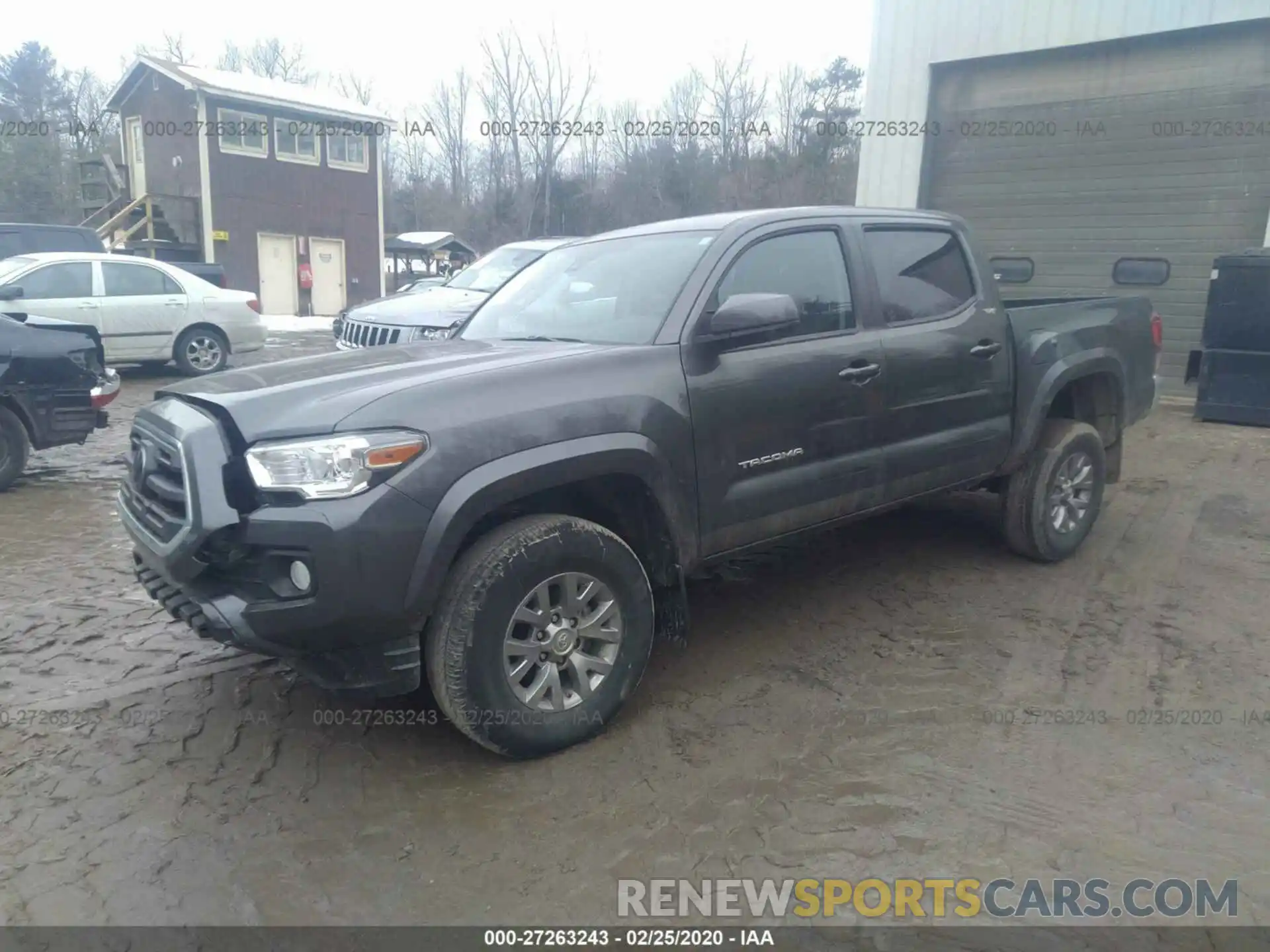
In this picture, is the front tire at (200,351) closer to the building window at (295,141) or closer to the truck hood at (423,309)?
→ the truck hood at (423,309)

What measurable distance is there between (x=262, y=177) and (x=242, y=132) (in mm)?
1254

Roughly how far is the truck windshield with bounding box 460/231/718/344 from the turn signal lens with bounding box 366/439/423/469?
3.52ft

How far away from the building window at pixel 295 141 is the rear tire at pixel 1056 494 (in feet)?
87.0

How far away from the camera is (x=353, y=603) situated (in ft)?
8.84

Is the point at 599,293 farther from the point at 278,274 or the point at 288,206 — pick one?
the point at 288,206

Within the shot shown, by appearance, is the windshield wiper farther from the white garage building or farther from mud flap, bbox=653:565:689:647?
the white garage building

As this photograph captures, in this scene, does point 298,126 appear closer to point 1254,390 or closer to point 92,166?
point 92,166

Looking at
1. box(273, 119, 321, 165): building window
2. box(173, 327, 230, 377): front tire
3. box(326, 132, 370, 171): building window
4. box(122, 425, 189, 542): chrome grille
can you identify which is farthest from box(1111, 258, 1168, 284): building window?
box(326, 132, 370, 171): building window

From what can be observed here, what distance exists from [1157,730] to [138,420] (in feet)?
12.8

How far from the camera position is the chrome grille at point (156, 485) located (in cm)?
297

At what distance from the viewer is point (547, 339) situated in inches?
→ 150

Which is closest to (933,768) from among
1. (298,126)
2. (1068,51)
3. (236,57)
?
(1068,51)

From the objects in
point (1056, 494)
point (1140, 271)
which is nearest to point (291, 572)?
point (1056, 494)

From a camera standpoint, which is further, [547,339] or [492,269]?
[492,269]
